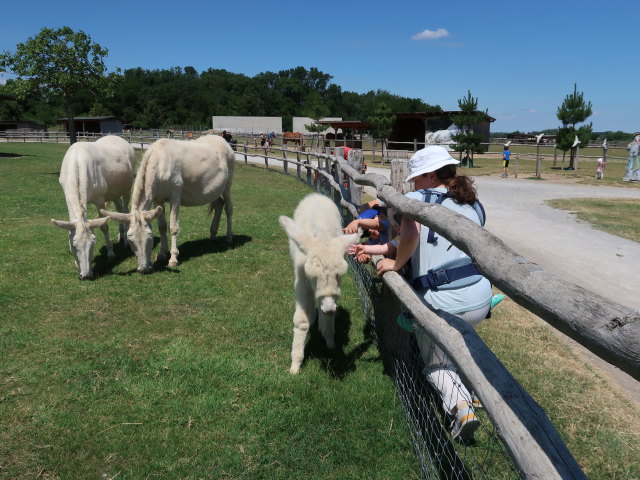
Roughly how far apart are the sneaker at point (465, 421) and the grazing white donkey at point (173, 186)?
505 cm

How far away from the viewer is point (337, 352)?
4.46 meters

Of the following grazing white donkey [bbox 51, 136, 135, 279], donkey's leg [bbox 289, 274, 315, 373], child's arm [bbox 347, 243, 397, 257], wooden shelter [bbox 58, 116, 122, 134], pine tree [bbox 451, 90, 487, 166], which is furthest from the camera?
wooden shelter [bbox 58, 116, 122, 134]

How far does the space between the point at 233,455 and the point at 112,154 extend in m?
6.42

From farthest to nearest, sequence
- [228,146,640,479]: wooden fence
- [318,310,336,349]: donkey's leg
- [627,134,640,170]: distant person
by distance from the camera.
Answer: [627,134,640,170]: distant person
[318,310,336,349]: donkey's leg
[228,146,640,479]: wooden fence

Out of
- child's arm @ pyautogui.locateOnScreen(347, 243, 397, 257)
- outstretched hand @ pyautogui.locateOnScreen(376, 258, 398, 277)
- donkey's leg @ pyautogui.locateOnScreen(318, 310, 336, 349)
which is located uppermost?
child's arm @ pyautogui.locateOnScreen(347, 243, 397, 257)

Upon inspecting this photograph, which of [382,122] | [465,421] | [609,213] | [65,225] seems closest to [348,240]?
[465,421]

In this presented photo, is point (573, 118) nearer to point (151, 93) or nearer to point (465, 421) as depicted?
point (465, 421)

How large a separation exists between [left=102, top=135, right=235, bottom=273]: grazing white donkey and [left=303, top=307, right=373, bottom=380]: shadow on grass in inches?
123

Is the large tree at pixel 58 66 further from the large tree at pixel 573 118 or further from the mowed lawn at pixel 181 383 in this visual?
the large tree at pixel 573 118

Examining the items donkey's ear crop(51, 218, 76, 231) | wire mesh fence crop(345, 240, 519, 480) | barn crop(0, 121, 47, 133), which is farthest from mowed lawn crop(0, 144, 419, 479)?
barn crop(0, 121, 47, 133)

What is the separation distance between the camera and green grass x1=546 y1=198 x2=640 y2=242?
10289mm

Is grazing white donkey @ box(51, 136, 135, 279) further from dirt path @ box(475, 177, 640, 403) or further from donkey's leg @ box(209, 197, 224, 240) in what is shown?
dirt path @ box(475, 177, 640, 403)

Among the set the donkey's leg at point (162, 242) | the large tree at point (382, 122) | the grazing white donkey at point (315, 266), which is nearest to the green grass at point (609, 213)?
the grazing white donkey at point (315, 266)

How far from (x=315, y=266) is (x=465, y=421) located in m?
1.46
